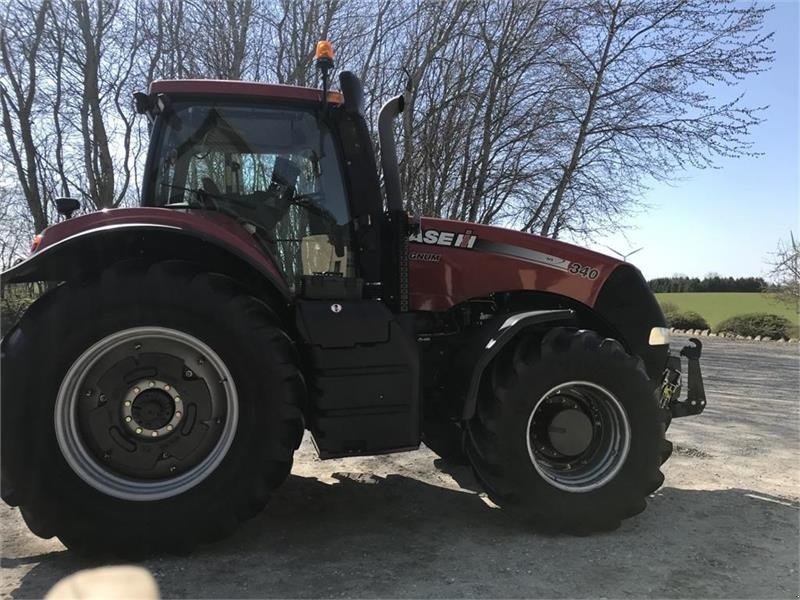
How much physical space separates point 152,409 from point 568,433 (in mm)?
2240

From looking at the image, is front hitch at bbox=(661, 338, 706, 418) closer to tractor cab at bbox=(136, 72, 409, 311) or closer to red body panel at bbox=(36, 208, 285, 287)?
tractor cab at bbox=(136, 72, 409, 311)

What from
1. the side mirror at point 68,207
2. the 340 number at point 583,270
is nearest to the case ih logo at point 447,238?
the 340 number at point 583,270

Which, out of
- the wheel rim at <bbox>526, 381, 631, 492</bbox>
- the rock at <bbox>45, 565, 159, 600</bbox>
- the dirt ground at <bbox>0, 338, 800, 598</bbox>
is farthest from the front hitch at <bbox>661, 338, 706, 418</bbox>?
the rock at <bbox>45, 565, 159, 600</bbox>

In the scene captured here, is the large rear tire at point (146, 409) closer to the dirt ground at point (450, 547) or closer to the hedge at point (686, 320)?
the dirt ground at point (450, 547)

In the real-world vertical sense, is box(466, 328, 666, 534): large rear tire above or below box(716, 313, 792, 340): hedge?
below

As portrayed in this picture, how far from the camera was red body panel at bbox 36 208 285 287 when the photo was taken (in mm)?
2838

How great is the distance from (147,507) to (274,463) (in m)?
0.59

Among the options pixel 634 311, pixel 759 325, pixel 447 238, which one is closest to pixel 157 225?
pixel 447 238

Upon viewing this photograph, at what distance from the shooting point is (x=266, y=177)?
3449 millimetres

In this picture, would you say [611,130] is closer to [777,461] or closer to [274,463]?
[777,461]

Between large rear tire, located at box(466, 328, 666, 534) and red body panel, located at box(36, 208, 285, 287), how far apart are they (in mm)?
1402

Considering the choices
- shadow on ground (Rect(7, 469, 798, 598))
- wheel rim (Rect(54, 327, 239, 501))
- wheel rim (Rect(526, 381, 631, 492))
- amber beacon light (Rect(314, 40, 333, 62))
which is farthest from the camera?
wheel rim (Rect(526, 381, 631, 492))

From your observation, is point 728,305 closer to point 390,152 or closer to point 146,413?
point 390,152

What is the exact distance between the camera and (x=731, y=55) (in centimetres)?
1302
